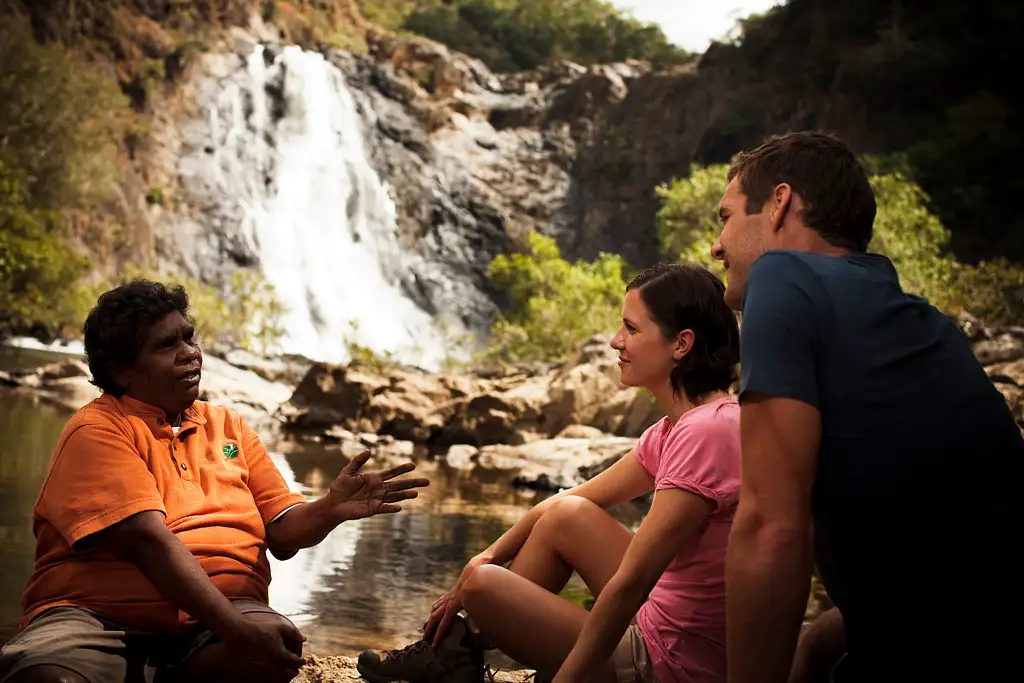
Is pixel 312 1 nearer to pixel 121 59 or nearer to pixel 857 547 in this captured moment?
pixel 121 59

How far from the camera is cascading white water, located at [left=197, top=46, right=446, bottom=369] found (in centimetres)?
2638

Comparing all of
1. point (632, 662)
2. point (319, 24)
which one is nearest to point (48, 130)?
point (319, 24)

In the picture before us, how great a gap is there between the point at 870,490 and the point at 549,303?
2078 cm

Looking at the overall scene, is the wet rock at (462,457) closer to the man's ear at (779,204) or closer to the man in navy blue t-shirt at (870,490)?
the man's ear at (779,204)

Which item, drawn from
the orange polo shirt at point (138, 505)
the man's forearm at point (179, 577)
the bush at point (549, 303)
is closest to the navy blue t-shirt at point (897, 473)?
the man's forearm at point (179, 577)

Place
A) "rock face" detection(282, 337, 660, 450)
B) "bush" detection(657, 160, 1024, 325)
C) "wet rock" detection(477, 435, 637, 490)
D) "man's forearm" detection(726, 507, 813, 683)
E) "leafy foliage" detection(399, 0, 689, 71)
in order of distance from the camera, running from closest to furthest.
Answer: "man's forearm" detection(726, 507, 813, 683)
"wet rock" detection(477, 435, 637, 490)
"rock face" detection(282, 337, 660, 450)
"bush" detection(657, 160, 1024, 325)
"leafy foliage" detection(399, 0, 689, 71)

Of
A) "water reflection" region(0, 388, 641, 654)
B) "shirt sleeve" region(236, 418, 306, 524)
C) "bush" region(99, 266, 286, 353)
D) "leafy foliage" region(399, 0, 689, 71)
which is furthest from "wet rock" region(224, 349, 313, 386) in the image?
"leafy foliage" region(399, 0, 689, 71)

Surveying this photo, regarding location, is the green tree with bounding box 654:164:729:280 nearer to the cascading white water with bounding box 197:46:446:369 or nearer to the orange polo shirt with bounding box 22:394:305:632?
the cascading white water with bounding box 197:46:446:369

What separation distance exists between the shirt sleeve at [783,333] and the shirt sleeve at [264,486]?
4.60 ft

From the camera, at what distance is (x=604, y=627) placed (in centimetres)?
204

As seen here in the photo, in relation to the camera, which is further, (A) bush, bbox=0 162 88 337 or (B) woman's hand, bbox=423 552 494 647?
(A) bush, bbox=0 162 88 337

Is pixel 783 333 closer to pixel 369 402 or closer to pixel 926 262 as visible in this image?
pixel 369 402

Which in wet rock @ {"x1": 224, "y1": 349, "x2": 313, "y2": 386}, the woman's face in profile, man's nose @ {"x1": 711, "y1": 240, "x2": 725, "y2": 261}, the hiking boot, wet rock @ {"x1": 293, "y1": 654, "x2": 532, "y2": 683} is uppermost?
man's nose @ {"x1": 711, "y1": 240, "x2": 725, "y2": 261}

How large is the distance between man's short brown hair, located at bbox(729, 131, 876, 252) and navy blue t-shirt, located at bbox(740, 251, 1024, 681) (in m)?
0.22
